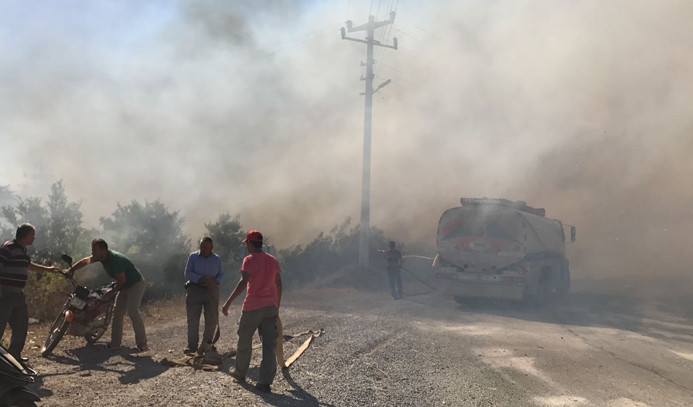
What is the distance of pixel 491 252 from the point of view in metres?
15.4

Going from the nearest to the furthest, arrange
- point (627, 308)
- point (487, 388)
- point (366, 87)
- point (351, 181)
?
point (487, 388)
point (627, 308)
point (366, 87)
point (351, 181)

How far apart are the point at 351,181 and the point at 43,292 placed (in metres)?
21.6

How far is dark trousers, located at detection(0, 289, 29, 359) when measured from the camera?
20.6ft

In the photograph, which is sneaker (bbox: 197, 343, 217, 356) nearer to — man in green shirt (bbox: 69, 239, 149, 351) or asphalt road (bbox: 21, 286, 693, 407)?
asphalt road (bbox: 21, 286, 693, 407)

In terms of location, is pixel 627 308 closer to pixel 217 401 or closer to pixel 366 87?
pixel 366 87

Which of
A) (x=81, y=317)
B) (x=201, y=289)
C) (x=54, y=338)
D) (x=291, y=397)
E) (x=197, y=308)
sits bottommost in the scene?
(x=291, y=397)

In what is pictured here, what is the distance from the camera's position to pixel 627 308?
16812 mm

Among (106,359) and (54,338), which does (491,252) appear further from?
(54,338)

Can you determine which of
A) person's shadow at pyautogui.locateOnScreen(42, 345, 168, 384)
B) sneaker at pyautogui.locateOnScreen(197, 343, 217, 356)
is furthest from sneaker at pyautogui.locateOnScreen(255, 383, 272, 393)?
sneaker at pyautogui.locateOnScreen(197, 343, 217, 356)

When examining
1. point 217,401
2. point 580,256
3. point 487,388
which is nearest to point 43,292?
point 217,401

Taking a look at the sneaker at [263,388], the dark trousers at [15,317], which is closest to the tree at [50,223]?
the dark trousers at [15,317]

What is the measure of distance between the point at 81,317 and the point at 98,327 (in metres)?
0.31

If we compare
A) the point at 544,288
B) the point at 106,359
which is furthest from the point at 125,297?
the point at 544,288

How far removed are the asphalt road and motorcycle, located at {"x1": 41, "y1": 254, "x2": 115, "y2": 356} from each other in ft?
0.75
